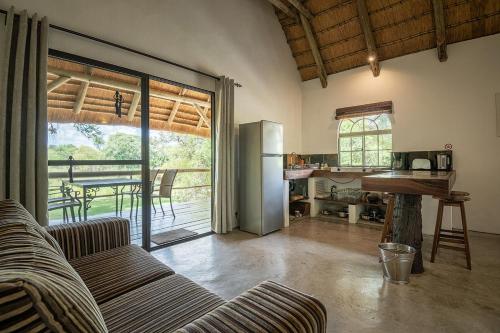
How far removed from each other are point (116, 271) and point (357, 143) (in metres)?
4.85

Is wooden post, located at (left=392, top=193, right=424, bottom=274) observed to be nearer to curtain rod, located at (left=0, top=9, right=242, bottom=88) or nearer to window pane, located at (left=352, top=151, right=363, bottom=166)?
window pane, located at (left=352, top=151, right=363, bottom=166)

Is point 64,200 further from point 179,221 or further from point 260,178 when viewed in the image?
point 260,178

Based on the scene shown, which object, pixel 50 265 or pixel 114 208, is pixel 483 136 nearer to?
pixel 50 265

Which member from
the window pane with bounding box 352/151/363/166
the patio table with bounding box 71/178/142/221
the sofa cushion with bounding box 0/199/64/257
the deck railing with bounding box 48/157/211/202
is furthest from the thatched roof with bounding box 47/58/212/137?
the window pane with bounding box 352/151/363/166

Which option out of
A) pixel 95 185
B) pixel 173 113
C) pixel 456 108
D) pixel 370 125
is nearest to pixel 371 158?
pixel 370 125

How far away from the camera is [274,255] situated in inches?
118

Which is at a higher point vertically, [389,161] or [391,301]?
[389,161]

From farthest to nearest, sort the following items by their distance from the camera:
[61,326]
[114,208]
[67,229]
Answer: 1. [114,208]
2. [67,229]
3. [61,326]

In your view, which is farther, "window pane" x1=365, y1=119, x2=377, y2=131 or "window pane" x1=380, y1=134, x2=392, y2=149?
"window pane" x1=365, y1=119, x2=377, y2=131

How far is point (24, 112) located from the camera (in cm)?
217

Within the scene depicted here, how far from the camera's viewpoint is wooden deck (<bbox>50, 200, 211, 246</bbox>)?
3490 millimetres

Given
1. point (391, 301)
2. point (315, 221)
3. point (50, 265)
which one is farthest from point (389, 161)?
point (50, 265)

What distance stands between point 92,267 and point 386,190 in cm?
240

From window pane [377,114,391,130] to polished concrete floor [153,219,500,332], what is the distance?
7.19 ft
